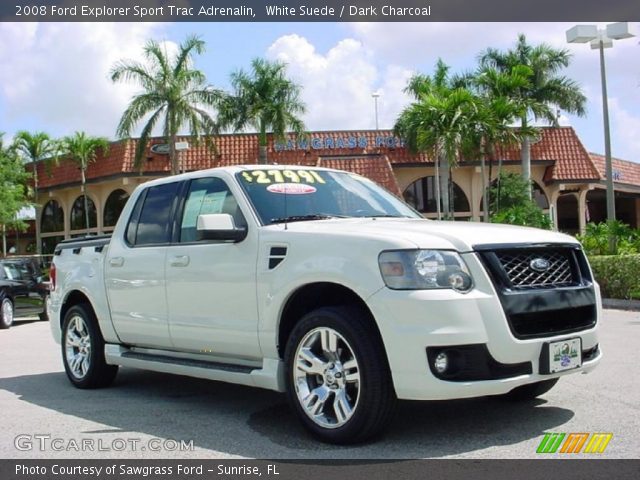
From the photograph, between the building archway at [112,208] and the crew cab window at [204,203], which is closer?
the crew cab window at [204,203]

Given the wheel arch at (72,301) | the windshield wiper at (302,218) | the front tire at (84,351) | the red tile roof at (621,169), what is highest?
the red tile roof at (621,169)

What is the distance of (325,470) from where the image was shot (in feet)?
15.0

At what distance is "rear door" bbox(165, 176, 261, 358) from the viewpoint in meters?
5.73

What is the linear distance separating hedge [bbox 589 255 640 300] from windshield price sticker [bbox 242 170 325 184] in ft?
41.7

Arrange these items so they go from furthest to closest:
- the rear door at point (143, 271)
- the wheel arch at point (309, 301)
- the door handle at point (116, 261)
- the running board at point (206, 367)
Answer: the door handle at point (116, 261) < the rear door at point (143, 271) < the running board at point (206, 367) < the wheel arch at point (309, 301)

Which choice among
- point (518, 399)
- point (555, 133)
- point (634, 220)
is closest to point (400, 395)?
point (518, 399)

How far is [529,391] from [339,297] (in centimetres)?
189

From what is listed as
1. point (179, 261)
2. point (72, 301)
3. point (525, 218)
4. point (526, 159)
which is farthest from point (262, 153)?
point (179, 261)

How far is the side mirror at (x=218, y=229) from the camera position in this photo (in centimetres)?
565

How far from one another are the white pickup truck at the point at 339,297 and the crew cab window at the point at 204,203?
0.05 ft

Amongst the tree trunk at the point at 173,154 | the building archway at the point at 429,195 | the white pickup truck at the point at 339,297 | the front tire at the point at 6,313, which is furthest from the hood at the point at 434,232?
the building archway at the point at 429,195

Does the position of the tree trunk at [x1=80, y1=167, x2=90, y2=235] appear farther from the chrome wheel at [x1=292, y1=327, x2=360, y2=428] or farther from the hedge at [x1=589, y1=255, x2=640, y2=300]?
the chrome wheel at [x1=292, y1=327, x2=360, y2=428]

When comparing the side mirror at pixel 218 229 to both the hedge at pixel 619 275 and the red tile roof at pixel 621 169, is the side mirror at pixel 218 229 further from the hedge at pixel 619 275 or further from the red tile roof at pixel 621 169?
the red tile roof at pixel 621 169

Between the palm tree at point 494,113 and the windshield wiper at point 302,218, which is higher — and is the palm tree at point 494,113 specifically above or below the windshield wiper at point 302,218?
above
